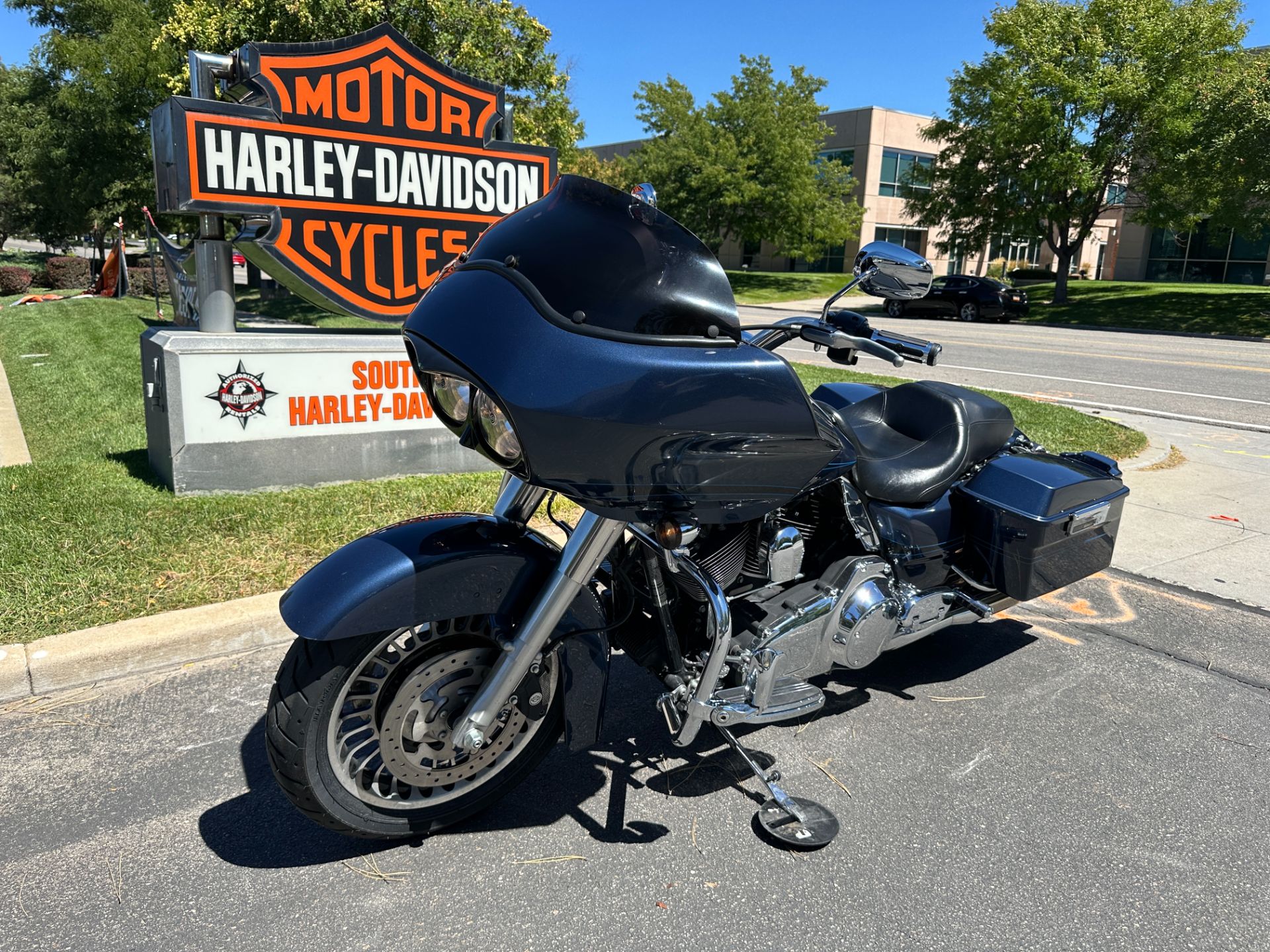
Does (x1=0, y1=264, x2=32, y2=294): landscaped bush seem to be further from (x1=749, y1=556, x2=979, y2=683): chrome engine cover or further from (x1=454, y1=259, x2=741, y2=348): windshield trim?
(x1=749, y1=556, x2=979, y2=683): chrome engine cover

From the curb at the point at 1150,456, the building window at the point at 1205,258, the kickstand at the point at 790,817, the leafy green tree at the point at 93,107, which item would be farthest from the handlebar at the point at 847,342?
the building window at the point at 1205,258

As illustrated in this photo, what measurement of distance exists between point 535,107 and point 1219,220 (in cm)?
2027

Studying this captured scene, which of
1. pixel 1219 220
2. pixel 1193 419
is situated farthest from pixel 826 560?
pixel 1219 220

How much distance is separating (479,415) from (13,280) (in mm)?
29863

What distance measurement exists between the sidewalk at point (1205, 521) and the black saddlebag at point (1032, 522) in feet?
5.41

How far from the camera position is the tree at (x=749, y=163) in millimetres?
35594

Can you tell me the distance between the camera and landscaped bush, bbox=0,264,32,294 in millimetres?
25516

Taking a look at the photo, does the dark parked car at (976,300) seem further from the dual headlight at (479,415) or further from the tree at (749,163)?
the dual headlight at (479,415)

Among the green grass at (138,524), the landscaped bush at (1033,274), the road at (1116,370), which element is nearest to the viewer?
the green grass at (138,524)

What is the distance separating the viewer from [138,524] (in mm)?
4680

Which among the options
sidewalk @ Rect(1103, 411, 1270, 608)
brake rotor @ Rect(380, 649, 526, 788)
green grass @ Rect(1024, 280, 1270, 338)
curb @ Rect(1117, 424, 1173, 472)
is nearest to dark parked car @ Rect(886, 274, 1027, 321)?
green grass @ Rect(1024, 280, 1270, 338)

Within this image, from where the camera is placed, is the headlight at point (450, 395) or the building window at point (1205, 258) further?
the building window at point (1205, 258)

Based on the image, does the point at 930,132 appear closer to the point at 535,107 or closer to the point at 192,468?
the point at 535,107

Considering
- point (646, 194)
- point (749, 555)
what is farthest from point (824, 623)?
point (646, 194)
